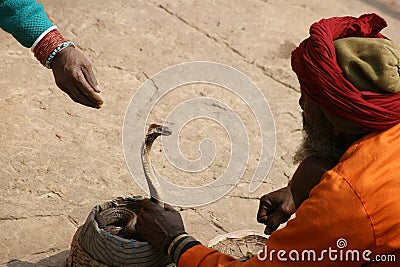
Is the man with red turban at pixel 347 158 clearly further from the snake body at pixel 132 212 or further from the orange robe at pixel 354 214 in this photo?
the snake body at pixel 132 212

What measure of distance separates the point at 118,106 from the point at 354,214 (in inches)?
108

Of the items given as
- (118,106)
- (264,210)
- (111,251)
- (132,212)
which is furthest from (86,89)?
(118,106)

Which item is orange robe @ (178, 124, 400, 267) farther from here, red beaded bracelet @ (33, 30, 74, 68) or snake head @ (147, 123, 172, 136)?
red beaded bracelet @ (33, 30, 74, 68)

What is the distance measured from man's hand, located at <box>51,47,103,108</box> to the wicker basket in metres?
0.87

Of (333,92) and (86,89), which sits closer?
(333,92)

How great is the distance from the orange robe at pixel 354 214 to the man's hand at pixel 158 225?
1.75ft

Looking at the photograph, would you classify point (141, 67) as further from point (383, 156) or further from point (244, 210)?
point (383, 156)

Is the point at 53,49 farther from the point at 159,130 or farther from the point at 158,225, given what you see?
the point at 158,225

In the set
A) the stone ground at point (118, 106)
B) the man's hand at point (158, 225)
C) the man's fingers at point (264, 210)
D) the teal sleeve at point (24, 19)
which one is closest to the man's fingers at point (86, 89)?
the teal sleeve at point (24, 19)

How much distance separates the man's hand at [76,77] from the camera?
320 centimetres

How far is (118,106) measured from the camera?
5.00 meters

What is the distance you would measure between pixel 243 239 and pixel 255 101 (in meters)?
1.79

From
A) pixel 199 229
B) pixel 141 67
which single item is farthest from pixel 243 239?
pixel 141 67

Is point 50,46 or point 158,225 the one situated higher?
point 50,46
